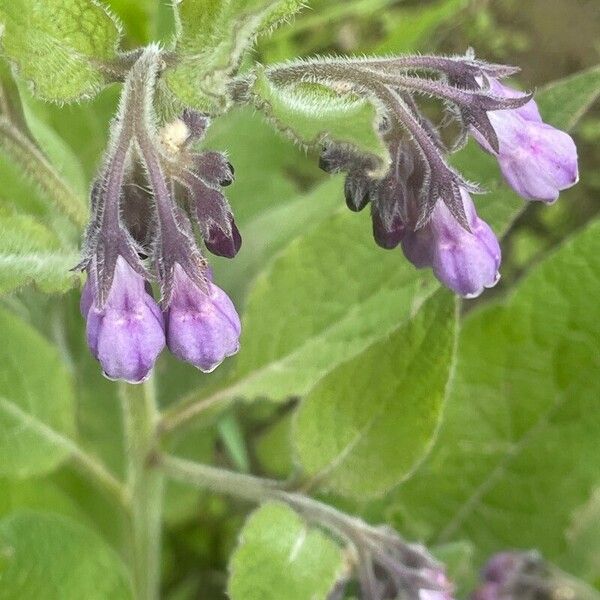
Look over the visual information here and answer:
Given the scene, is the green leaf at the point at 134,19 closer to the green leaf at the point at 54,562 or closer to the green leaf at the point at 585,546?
the green leaf at the point at 54,562

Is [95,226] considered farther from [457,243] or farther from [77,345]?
[77,345]

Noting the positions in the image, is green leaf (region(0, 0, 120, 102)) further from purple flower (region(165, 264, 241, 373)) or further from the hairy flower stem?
the hairy flower stem

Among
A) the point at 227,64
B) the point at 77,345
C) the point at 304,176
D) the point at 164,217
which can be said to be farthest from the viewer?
the point at 304,176

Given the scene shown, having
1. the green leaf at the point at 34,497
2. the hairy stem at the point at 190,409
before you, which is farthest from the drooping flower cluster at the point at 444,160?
the green leaf at the point at 34,497

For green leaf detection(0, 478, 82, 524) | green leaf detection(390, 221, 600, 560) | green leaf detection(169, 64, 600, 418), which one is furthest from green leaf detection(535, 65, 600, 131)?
green leaf detection(0, 478, 82, 524)

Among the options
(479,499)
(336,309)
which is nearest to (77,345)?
(336,309)

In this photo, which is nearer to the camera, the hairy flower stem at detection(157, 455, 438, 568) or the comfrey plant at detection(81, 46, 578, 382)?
the comfrey plant at detection(81, 46, 578, 382)
